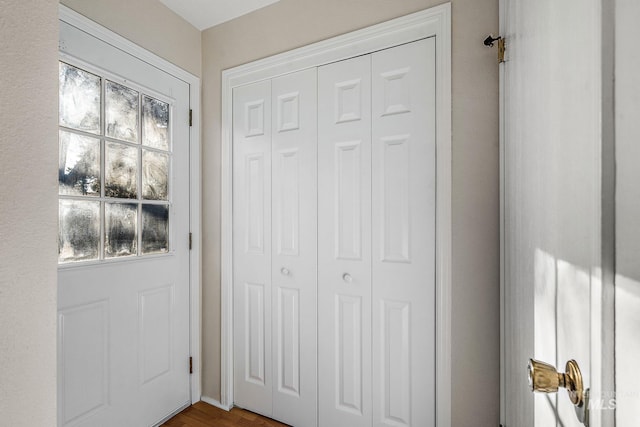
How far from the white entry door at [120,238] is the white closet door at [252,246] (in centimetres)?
33

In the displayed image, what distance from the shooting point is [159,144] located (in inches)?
73.1

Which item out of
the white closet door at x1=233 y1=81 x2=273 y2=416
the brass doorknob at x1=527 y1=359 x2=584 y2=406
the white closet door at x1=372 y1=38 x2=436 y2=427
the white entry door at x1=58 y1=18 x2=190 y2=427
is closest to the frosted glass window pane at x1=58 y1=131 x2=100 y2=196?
the white entry door at x1=58 y1=18 x2=190 y2=427

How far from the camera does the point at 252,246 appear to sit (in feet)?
6.44

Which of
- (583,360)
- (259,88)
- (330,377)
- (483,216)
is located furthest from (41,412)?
(259,88)

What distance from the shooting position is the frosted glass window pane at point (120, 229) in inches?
62.7

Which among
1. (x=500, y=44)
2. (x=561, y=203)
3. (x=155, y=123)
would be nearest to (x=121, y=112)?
(x=155, y=123)

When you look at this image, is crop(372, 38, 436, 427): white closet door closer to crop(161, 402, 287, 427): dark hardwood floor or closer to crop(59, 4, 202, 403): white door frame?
crop(161, 402, 287, 427): dark hardwood floor

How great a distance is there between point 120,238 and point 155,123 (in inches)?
27.1

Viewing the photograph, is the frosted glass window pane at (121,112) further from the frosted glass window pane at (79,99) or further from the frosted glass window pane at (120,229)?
the frosted glass window pane at (120,229)

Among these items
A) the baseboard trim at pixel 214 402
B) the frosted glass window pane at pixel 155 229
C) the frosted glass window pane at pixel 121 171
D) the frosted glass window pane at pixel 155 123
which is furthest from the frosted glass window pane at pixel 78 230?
the baseboard trim at pixel 214 402

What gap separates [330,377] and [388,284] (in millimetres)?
625

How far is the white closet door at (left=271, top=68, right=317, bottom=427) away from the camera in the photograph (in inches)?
69.3

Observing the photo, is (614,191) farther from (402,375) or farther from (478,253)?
(402,375)

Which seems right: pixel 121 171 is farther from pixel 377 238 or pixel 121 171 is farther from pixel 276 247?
pixel 377 238
